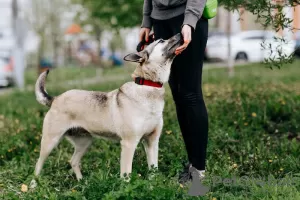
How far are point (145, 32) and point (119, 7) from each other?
10.2 metres

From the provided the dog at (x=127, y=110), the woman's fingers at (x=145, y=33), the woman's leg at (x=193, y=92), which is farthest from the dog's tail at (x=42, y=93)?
the woman's leg at (x=193, y=92)

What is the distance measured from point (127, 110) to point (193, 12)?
95cm

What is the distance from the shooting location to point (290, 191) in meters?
4.36

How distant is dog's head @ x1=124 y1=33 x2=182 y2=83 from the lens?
4.64m

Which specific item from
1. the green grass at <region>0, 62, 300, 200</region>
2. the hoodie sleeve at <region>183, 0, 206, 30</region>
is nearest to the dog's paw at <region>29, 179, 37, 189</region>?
the green grass at <region>0, 62, 300, 200</region>

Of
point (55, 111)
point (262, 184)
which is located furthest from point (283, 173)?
point (55, 111)

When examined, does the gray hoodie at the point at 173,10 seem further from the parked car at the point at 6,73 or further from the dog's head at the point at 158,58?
the parked car at the point at 6,73

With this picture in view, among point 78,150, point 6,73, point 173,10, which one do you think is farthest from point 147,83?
point 6,73

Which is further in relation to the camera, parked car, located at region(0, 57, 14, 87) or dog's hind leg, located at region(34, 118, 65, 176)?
parked car, located at region(0, 57, 14, 87)

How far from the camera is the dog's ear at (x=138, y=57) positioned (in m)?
4.59

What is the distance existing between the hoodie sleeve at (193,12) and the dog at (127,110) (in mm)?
162

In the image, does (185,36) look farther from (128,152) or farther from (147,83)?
(128,152)

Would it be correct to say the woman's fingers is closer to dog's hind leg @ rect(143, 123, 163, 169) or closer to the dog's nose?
the dog's nose

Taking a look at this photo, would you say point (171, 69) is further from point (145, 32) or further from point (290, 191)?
point (290, 191)
